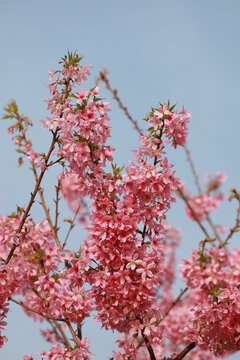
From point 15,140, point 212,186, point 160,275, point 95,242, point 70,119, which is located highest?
point 212,186

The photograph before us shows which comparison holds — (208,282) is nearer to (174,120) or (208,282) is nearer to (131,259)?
(131,259)

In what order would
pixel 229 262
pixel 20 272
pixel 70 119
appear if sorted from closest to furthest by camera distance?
pixel 70 119, pixel 20 272, pixel 229 262

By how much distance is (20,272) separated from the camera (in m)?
4.25

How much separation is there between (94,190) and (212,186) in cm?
636

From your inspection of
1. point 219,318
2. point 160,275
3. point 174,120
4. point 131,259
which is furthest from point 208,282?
point 174,120

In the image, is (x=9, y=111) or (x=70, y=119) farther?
(x=9, y=111)

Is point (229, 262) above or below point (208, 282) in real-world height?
above

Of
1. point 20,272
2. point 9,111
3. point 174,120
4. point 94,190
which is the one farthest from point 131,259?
point 9,111

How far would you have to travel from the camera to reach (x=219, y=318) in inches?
139

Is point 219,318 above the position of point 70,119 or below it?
below

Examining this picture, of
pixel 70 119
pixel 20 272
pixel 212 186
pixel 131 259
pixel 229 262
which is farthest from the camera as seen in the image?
pixel 212 186

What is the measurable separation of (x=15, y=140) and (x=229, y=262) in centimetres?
379

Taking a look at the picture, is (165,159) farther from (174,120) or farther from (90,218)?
(90,218)

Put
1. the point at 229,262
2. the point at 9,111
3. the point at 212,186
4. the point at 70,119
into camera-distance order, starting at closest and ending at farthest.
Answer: the point at 70,119, the point at 9,111, the point at 229,262, the point at 212,186
